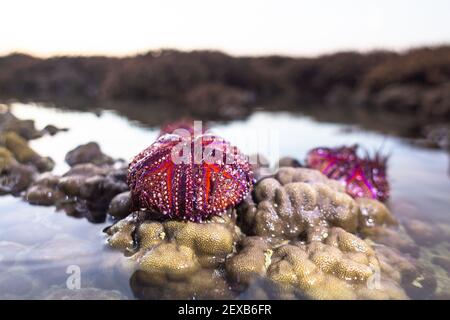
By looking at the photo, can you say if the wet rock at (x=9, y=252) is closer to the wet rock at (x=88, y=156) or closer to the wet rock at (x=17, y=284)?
the wet rock at (x=17, y=284)

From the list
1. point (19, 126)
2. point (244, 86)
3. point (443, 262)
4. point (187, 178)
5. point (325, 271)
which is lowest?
point (443, 262)

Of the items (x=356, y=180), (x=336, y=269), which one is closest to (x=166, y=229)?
(x=336, y=269)

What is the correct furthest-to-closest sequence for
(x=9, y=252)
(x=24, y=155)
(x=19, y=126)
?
(x=19, y=126) < (x=24, y=155) < (x=9, y=252)

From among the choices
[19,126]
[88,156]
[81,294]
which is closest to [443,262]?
[81,294]

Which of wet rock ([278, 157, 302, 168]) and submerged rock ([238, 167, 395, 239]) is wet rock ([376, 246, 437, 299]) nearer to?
submerged rock ([238, 167, 395, 239])

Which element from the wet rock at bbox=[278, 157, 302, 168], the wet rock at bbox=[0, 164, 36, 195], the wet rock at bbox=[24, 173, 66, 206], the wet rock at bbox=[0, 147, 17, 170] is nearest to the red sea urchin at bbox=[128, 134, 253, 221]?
the wet rock at bbox=[24, 173, 66, 206]

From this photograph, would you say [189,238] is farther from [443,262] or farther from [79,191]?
[443,262]

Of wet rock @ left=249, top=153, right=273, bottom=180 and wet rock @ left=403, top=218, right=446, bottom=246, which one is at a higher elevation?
wet rock @ left=249, top=153, right=273, bottom=180
